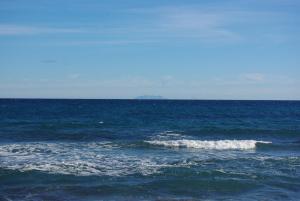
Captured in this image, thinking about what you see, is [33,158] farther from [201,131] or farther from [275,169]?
[201,131]

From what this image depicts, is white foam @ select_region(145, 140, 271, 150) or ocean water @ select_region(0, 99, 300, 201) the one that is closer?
ocean water @ select_region(0, 99, 300, 201)

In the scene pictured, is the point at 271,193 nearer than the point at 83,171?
Yes

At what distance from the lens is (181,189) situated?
18688 millimetres

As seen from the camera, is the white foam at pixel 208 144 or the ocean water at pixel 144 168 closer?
the ocean water at pixel 144 168

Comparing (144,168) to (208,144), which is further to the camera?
(208,144)

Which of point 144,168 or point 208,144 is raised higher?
point 208,144

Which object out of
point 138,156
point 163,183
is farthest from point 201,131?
point 163,183

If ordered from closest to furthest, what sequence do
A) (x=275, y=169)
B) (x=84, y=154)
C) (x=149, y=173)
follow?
(x=149, y=173) → (x=275, y=169) → (x=84, y=154)

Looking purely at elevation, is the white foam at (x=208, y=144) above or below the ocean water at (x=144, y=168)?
above

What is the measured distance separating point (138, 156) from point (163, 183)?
740 cm

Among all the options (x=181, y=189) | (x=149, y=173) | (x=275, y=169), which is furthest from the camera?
(x=275, y=169)

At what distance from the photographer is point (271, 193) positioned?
18156 millimetres

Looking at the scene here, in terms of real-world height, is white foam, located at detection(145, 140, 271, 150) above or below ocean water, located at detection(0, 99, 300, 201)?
above

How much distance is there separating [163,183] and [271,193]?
411 cm
